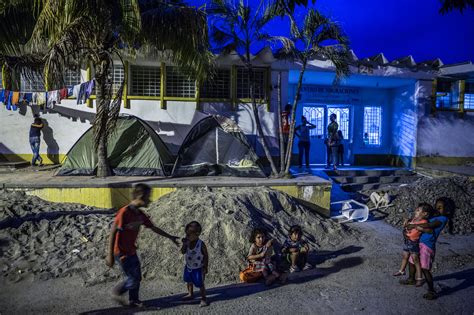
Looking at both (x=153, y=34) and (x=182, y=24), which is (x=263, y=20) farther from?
(x=153, y=34)

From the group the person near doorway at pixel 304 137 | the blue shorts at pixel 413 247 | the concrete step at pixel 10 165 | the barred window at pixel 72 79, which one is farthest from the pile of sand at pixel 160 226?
the barred window at pixel 72 79

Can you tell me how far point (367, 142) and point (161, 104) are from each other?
8258 millimetres

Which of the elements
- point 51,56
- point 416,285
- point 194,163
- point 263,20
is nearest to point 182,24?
point 263,20

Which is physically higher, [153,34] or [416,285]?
[153,34]

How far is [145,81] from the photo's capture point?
1104 centimetres

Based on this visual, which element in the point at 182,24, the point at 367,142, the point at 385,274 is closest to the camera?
the point at 385,274

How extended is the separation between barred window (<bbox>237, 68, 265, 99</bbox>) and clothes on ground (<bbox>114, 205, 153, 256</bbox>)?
26.7 feet

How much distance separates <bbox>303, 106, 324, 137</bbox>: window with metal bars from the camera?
1338 cm

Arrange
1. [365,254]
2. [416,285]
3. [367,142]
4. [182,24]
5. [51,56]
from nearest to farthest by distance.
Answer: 1. [416,285]
2. [365,254]
3. [51,56]
4. [182,24]
5. [367,142]

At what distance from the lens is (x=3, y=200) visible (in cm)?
689

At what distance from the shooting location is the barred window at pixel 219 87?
11.2 meters

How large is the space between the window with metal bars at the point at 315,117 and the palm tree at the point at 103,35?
587 centimetres

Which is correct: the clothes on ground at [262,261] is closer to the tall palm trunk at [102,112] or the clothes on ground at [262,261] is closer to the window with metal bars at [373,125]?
the tall palm trunk at [102,112]

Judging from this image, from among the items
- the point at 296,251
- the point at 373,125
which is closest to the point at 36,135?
the point at 296,251
